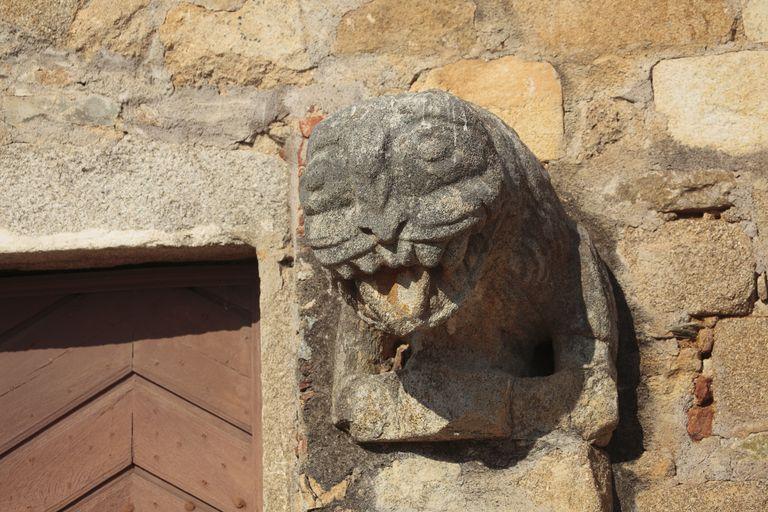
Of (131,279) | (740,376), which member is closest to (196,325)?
(131,279)

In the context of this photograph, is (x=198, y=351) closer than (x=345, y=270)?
No

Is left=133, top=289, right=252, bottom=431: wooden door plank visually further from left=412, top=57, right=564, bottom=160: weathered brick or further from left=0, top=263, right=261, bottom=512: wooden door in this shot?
left=412, top=57, right=564, bottom=160: weathered brick

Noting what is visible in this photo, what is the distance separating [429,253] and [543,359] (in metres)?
0.51

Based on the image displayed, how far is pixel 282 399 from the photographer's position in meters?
2.34

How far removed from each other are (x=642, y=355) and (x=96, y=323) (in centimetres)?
119

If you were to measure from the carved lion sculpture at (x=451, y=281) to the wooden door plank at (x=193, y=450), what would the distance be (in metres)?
0.46

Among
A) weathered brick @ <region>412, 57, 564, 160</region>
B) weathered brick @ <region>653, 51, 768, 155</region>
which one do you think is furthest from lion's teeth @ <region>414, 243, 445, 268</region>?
weathered brick @ <region>653, 51, 768, 155</region>

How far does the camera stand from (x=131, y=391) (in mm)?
2566

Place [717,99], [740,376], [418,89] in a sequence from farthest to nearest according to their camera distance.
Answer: [418,89]
[717,99]
[740,376]

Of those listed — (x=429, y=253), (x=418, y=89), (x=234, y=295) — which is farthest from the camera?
(x=234, y=295)

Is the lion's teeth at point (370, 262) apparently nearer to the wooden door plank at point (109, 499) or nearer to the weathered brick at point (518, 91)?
the weathered brick at point (518, 91)

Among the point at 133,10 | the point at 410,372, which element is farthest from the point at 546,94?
the point at 133,10

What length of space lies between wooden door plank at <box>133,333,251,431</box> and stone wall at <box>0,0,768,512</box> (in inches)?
7.3

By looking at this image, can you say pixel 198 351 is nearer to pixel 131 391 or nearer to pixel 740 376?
pixel 131 391
